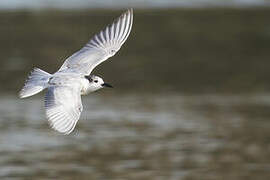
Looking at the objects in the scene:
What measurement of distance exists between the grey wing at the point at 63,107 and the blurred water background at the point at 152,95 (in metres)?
3.01

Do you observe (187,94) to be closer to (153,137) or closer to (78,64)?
(153,137)

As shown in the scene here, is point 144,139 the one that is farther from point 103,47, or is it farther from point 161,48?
point 161,48

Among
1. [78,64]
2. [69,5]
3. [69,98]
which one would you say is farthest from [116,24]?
[69,5]

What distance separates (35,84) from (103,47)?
148 centimetres

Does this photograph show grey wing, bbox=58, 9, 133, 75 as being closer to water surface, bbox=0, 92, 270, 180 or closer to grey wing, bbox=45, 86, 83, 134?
grey wing, bbox=45, 86, 83, 134

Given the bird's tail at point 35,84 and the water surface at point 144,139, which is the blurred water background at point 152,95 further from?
the bird's tail at point 35,84

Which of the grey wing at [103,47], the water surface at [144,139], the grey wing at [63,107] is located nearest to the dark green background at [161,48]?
the water surface at [144,139]

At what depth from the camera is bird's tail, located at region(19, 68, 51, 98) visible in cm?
1055

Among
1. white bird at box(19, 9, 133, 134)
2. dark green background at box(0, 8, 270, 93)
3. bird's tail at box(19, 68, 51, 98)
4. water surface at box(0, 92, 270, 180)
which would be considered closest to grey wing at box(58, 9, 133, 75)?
white bird at box(19, 9, 133, 134)

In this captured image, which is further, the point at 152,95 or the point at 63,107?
the point at 152,95

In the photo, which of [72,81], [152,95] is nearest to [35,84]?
[72,81]

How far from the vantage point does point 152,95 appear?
19.5m

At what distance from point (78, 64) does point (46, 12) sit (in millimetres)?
17333

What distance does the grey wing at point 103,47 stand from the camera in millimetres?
11539
